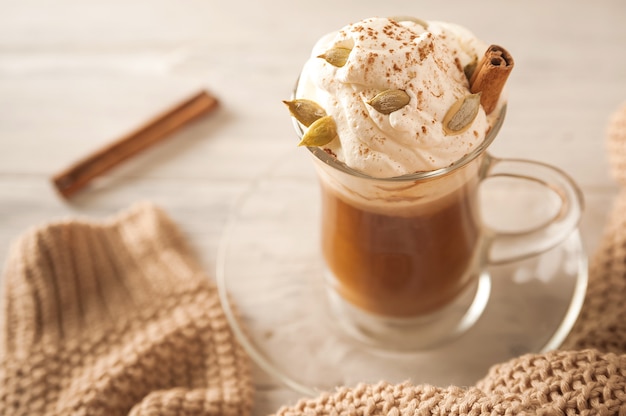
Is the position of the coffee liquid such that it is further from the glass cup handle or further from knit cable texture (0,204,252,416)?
knit cable texture (0,204,252,416)

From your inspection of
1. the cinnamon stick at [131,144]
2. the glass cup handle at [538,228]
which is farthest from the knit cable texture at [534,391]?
the cinnamon stick at [131,144]

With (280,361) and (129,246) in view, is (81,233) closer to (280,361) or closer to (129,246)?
(129,246)

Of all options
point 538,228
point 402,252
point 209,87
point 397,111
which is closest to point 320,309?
point 402,252

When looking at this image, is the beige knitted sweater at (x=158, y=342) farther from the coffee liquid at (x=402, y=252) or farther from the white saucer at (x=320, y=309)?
the coffee liquid at (x=402, y=252)

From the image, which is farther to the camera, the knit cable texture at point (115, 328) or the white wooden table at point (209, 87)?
the white wooden table at point (209, 87)

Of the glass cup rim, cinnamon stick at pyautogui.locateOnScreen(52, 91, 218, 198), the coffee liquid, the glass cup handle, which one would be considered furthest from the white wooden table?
the glass cup rim

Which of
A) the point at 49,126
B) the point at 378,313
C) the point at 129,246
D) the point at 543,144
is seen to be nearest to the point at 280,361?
the point at 378,313

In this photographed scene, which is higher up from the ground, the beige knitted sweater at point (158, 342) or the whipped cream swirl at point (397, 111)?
the whipped cream swirl at point (397, 111)

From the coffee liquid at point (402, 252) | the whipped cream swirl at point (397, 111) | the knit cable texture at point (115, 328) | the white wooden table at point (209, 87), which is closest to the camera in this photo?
the whipped cream swirl at point (397, 111)

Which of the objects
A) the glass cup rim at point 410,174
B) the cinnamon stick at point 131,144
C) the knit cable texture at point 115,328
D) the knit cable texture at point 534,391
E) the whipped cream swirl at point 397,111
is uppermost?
the whipped cream swirl at point 397,111
